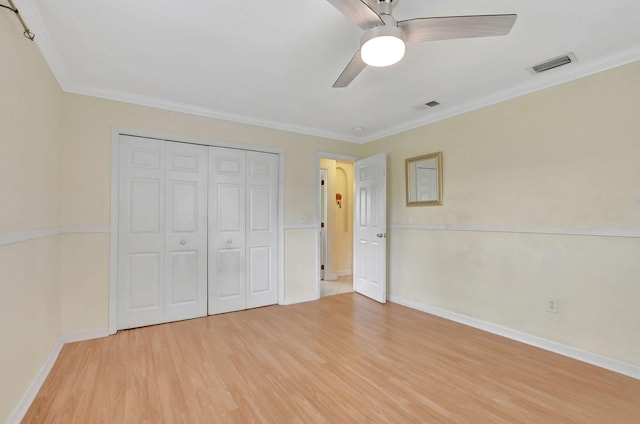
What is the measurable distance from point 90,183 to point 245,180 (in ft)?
5.27

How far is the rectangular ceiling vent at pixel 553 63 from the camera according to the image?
2.35m

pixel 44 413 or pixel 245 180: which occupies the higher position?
pixel 245 180

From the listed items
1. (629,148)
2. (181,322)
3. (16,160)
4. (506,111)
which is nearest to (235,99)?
(16,160)

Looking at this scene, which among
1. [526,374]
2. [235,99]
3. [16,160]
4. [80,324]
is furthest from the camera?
[235,99]

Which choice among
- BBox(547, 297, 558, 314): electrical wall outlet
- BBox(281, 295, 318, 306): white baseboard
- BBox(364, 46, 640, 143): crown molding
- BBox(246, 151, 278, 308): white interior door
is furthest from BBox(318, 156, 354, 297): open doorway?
BBox(547, 297, 558, 314): electrical wall outlet

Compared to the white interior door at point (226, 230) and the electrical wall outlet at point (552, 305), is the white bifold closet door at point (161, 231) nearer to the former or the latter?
the white interior door at point (226, 230)

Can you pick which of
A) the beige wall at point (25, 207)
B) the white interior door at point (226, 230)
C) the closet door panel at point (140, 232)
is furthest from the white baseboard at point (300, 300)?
the beige wall at point (25, 207)

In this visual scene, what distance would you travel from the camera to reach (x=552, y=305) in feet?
8.76

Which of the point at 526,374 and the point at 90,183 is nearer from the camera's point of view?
the point at 526,374

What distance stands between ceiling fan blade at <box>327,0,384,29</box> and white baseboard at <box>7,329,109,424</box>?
285 cm

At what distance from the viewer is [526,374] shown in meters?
2.27

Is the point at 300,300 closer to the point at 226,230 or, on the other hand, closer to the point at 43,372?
the point at 226,230

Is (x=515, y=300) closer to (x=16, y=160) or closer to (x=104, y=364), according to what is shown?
(x=104, y=364)

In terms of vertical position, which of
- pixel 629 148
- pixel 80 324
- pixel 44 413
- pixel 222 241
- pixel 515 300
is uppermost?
pixel 629 148
